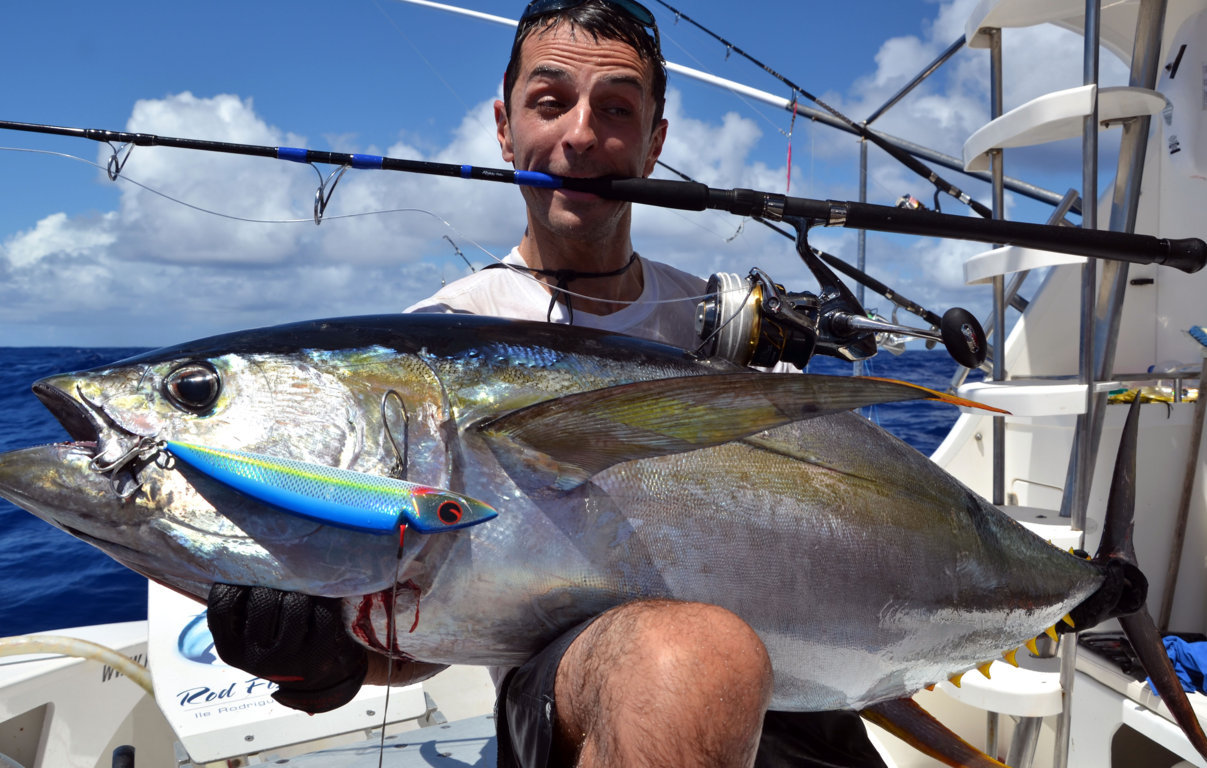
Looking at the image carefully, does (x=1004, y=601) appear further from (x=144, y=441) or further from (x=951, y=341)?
(x=144, y=441)

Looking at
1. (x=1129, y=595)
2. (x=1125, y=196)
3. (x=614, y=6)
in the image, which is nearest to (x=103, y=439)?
(x=614, y=6)

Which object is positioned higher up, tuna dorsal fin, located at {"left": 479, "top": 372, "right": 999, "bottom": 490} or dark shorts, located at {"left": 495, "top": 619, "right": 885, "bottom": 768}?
tuna dorsal fin, located at {"left": 479, "top": 372, "right": 999, "bottom": 490}

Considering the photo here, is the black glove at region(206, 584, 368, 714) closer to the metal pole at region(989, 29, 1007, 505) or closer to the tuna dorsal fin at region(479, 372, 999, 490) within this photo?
the tuna dorsal fin at region(479, 372, 999, 490)

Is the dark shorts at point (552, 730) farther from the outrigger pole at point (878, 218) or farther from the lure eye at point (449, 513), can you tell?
the outrigger pole at point (878, 218)

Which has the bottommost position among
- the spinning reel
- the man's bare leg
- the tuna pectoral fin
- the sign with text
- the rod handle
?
the sign with text

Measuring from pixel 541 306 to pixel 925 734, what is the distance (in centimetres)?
129

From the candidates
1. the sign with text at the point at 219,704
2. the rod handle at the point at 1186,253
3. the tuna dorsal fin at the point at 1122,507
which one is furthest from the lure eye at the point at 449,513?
the rod handle at the point at 1186,253

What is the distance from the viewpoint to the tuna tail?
171 centimetres

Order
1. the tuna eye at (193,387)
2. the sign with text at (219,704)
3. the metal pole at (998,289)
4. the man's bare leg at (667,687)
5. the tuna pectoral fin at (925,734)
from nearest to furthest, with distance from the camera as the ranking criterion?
the man's bare leg at (667,687), the tuna eye at (193,387), the tuna pectoral fin at (925,734), the sign with text at (219,704), the metal pole at (998,289)

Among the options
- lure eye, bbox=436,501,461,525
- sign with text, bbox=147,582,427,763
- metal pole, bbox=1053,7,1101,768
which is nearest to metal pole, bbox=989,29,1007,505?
metal pole, bbox=1053,7,1101,768

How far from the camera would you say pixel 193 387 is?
1.06 m

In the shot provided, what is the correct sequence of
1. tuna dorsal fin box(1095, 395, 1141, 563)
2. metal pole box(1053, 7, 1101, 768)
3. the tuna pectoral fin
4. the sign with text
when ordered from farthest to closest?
the sign with text < metal pole box(1053, 7, 1101, 768) < tuna dorsal fin box(1095, 395, 1141, 563) < the tuna pectoral fin

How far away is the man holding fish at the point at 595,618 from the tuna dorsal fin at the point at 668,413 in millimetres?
233

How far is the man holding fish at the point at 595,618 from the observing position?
0.97 metres
